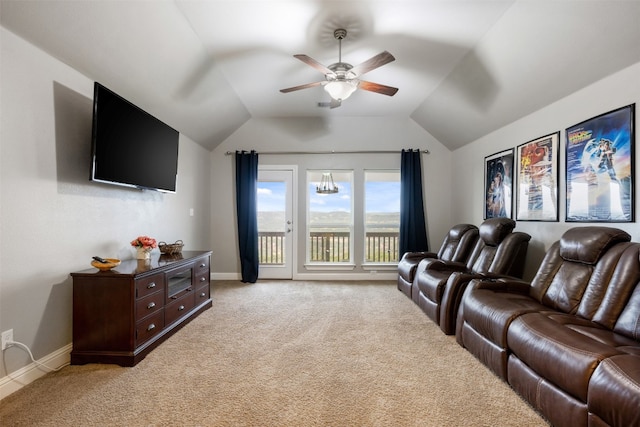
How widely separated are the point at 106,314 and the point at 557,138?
433 cm

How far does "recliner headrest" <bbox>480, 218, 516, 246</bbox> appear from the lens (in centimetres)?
345

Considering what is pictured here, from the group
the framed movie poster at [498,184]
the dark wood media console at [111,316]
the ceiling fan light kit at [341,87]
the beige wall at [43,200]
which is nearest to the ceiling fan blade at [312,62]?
the ceiling fan light kit at [341,87]

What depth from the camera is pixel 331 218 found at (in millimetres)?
5520

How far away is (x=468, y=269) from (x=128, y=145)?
151 inches

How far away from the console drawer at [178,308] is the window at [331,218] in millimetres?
2447

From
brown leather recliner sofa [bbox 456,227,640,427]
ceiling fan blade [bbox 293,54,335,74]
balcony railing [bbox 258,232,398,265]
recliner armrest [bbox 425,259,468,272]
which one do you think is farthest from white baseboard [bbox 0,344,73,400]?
recliner armrest [bbox 425,259,468,272]

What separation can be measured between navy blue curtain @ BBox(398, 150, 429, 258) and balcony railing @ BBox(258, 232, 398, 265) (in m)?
0.31

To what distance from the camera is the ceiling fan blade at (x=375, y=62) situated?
7.88 ft

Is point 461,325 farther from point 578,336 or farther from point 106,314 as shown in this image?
point 106,314

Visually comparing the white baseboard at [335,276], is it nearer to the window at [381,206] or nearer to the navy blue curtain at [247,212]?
the window at [381,206]


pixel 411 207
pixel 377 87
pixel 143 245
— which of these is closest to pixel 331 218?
pixel 411 207

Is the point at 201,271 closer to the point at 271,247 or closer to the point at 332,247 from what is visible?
the point at 271,247

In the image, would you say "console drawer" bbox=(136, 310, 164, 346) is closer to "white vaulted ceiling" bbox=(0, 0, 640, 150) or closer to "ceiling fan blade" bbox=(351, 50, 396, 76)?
"white vaulted ceiling" bbox=(0, 0, 640, 150)

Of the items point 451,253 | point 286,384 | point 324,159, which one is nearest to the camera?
point 286,384
